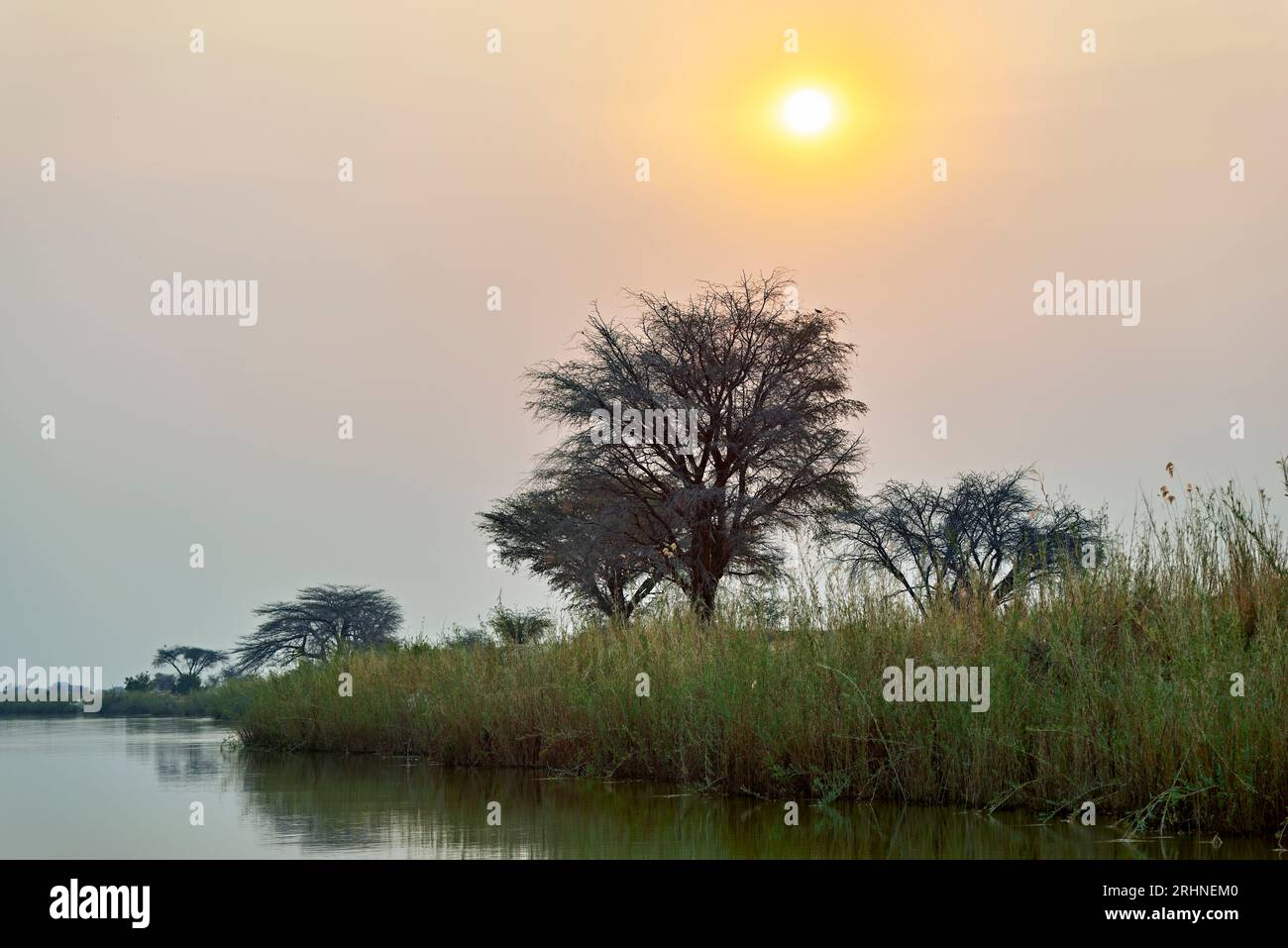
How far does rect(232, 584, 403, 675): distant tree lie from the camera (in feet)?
160

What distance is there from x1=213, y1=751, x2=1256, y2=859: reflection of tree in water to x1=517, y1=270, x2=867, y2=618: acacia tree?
553 inches

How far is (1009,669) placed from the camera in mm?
8734

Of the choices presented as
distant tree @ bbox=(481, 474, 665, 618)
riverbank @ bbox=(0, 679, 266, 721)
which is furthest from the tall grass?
riverbank @ bbox=(0, 679, 266, 721)

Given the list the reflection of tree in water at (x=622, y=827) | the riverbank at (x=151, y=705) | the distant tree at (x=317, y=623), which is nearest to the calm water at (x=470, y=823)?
the reflection of tree in water at (x=622, y=827)

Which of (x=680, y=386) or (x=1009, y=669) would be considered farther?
(x=680, y=386)

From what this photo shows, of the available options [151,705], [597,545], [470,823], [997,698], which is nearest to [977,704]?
[997,698]

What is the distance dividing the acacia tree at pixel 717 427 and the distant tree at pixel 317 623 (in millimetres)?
25036

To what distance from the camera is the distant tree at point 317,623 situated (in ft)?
160

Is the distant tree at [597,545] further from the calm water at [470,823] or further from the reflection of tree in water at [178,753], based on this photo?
the calm water at [470,823]

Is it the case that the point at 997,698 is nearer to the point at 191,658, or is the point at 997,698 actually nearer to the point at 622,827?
the point at 622,827

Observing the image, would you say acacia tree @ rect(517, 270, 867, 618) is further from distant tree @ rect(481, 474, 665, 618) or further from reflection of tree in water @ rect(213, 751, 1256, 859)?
reflection of tree in water @ rect(213, 751, 1256, 859)

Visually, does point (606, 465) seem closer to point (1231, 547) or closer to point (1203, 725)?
point (1231, 547)
